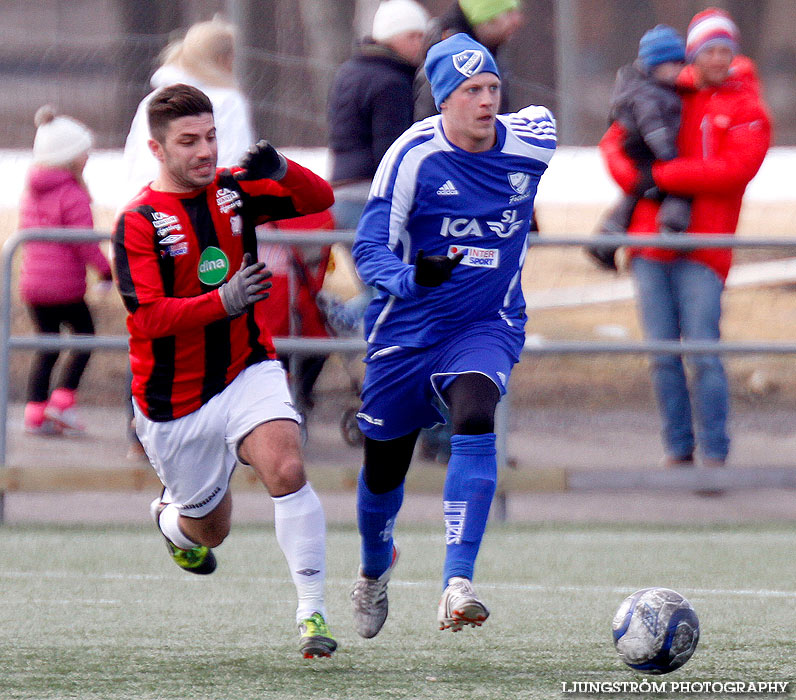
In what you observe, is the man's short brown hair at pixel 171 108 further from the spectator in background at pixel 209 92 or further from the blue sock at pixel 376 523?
the spectator in background at pixel 209 92

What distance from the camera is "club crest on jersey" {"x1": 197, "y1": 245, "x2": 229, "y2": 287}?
523 cm

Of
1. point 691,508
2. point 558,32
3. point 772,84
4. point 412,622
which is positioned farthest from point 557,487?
point 772,84

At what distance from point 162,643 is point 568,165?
928 cm

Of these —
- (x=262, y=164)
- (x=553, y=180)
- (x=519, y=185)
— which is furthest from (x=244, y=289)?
(x=553, y=180)

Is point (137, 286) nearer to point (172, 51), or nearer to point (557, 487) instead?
point (172, 51)

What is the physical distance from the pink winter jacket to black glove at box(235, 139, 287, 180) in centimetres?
342

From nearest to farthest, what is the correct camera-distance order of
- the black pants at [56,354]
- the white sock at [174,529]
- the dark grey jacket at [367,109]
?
the white sock at [174,529] → the dark grey jacket at [367,109] → the black pants at [56,354]

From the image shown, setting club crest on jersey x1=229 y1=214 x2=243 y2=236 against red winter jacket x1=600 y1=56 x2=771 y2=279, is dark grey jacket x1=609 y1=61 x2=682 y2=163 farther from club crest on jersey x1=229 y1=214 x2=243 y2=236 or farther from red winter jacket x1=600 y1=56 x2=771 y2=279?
club crest on jersey x1=229 y1=214 x2=243 y2=236

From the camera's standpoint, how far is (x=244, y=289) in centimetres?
490

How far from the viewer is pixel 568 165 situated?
13930mm

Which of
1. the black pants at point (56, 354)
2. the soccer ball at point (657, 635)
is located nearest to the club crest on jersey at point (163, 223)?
the soccer ball at point (657, 635)

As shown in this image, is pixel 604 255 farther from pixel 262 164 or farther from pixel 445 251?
pixel 262 164

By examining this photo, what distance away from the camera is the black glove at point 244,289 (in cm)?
490

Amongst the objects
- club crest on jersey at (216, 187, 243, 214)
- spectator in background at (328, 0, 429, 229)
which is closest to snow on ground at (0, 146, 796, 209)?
spectator in background at (328, 0, 429, 229)
